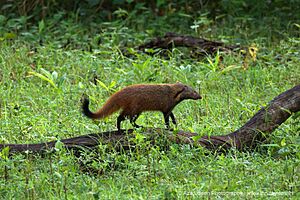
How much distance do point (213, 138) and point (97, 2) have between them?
5.43 metres

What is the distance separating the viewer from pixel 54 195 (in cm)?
483

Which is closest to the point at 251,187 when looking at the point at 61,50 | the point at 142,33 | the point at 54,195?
the point at 54,195

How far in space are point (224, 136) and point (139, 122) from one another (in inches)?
42.7

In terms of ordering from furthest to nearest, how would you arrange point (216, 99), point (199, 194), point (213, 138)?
point (216, 99) → point (213, 138) → point (199, 194)

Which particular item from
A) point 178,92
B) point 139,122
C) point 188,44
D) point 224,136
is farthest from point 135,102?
point 188,44

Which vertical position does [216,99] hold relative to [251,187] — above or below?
below

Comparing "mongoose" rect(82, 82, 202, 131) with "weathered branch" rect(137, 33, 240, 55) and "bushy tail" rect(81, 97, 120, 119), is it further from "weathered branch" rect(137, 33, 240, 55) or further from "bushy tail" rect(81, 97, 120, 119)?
"weathered branch" rect(137, 33, 240, 55)

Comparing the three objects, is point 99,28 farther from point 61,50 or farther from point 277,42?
point 277,42

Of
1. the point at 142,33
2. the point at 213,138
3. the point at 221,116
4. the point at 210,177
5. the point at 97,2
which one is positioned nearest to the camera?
the point at 210,177

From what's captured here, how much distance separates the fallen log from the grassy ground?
2.9 inches

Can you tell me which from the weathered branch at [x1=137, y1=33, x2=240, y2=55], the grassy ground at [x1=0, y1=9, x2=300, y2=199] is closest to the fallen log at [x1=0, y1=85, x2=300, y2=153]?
the grassy ground at [x1=0, y1=9, x2=300, y2=199]

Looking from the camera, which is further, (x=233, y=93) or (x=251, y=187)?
(x=233, y=93)

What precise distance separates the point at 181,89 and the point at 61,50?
3.25 meters

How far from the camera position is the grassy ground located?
4918mm
